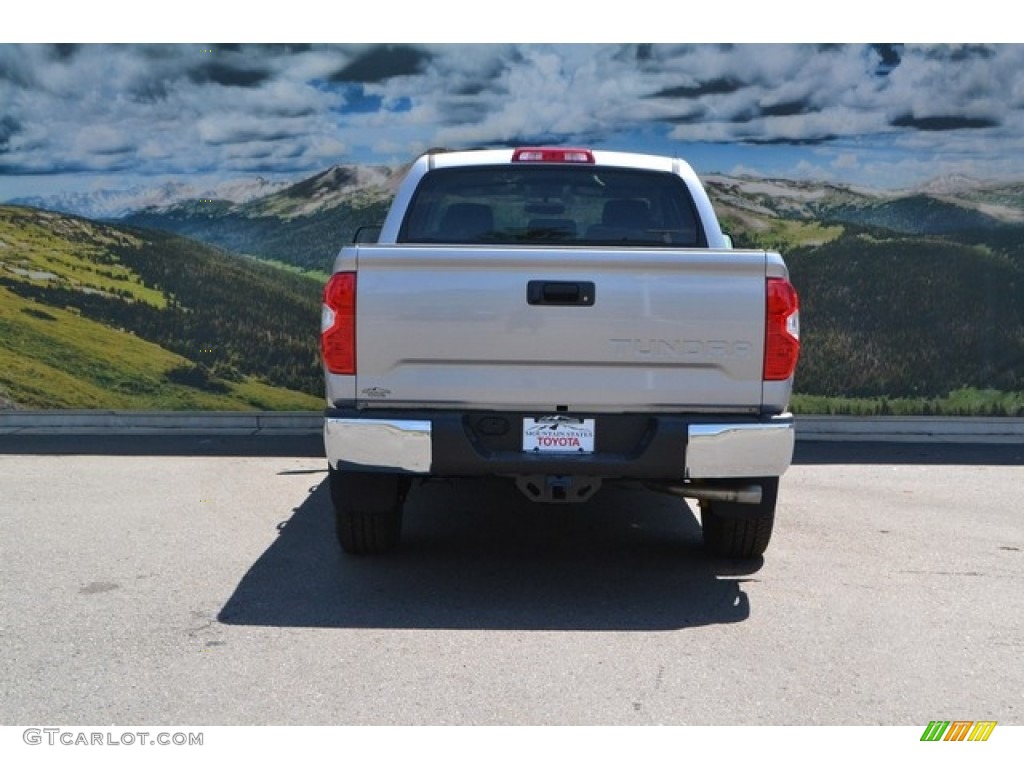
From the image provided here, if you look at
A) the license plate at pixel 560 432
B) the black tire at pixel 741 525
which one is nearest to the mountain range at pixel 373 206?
the black tire at pixel 741 525

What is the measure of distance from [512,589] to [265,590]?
46.7 inches

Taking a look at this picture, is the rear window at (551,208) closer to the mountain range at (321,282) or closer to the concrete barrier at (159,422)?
the mountain range at (321,282)

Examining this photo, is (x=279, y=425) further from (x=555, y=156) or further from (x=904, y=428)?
(x=904, y=428)

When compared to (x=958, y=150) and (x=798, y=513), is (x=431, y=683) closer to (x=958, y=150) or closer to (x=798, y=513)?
(x=798, y=513)

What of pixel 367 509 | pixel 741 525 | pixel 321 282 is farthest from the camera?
pixel 321 282

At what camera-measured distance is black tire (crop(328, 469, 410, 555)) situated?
5.55 meters

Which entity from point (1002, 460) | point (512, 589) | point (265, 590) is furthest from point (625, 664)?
point (1002, 460)

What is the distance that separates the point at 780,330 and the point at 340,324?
1.95 metres

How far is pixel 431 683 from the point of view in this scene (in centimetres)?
432

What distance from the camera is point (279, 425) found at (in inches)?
398

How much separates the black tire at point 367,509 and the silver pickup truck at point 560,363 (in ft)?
1.13
